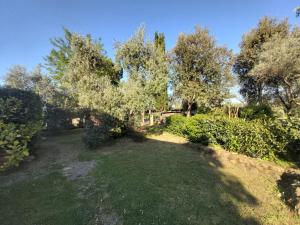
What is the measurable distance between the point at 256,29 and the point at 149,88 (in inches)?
475

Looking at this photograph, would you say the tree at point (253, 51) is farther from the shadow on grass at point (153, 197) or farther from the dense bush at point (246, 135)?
the shadow on grass at point (153, 197)

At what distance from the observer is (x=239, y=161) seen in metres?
6.73

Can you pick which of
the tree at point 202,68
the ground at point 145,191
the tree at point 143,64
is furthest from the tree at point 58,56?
the ground at point 145,191

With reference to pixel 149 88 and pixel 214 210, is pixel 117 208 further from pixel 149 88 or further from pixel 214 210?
pixel 149 88

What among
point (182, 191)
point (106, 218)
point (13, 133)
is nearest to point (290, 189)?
point (182, 191)

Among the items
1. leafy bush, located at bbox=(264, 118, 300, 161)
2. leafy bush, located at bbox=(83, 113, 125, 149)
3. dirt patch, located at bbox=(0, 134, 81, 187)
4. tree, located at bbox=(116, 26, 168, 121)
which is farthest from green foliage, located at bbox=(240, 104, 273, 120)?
dirt patch, located at bbox=(0, 134, 81, 187)

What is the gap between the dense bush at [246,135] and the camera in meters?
6.32

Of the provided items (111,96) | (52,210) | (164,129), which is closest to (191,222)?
(52,210)

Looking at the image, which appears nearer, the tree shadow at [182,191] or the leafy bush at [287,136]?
the tree shadow at [182,191]

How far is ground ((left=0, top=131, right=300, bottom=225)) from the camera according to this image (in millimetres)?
3672

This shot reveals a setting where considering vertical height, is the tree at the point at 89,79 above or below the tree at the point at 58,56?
below

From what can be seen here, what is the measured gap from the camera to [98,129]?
30.0 ft

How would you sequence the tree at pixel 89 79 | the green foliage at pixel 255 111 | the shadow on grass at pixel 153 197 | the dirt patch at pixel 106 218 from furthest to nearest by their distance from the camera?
the green foliage at pixel 255 111
the tree at pixel 89 79
the shadow on grass at pixel 153 197
the dirt patch at pixel 106 218

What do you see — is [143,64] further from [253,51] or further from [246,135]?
[253,51]
